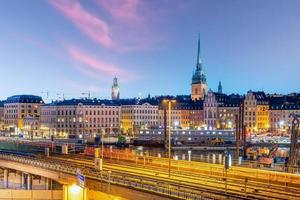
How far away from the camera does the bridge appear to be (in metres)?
36.8

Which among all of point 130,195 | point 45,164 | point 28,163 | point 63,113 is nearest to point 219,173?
point 130,195

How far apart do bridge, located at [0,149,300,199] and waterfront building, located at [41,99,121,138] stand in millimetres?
118447

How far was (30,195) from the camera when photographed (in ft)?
171

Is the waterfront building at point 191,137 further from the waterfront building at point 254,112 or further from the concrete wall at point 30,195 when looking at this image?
the concrete wall at point 30,195

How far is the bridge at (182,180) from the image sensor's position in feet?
121

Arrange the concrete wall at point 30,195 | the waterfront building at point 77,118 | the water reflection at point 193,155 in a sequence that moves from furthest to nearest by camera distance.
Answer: the waterfront building at point 77,118 < the water reflection at point 193,155 < the concrete wall at point 30,195

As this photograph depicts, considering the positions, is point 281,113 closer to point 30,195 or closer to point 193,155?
point 193,155

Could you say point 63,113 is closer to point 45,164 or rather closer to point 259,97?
point 259,97

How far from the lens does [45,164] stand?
2360 inches

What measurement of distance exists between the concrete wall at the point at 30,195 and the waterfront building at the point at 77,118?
127835mm

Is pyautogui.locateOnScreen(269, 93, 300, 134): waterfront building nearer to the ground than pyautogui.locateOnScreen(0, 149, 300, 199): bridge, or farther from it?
farther from it

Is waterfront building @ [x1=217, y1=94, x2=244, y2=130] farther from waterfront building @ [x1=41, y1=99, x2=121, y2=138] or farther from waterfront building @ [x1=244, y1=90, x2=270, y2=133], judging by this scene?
waterfront building @ [x1=41, y1=99, x2=121, y2=138]

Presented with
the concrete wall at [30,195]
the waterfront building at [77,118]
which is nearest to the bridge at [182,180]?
the concrete wall at [30,195]

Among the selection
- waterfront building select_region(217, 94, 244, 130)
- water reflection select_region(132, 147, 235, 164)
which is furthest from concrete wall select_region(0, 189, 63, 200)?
waterfront building select_region(217, 94, 244, 130)
